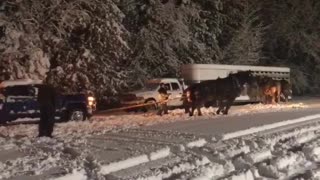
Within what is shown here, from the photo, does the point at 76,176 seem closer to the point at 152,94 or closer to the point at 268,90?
the point at 152,94

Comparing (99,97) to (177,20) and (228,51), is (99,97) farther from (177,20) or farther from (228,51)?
(228,51)

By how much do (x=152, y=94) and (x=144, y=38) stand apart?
28.7ft

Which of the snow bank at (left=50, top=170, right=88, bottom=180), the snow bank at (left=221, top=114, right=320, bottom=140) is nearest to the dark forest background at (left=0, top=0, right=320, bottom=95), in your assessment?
the snow bank at (left=221, top=114, right=320, bottom=140)

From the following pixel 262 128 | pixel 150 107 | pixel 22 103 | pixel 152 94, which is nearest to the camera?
pixel 262 128

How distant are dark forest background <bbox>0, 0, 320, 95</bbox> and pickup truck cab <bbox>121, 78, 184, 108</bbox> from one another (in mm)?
1062

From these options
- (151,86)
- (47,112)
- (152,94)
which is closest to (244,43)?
(151,86)

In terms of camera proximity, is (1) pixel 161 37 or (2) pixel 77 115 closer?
(2) pixel 77 115

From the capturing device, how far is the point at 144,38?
43125 mm

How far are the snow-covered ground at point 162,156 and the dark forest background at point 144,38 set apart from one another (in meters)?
16.3

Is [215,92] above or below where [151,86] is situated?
below

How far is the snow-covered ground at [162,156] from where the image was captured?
10.6 m

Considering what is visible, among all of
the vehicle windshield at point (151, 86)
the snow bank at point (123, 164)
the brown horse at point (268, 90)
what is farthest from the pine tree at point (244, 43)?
the snow bank at point (123, 164)

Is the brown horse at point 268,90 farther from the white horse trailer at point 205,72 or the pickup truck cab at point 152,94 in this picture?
the pickup truck cab at point 152,94

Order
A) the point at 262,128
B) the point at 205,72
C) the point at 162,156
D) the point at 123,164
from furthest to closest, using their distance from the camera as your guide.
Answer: the point at 205,72 < the point at 262,128 < the point at 162,156 < the point at 123,164
